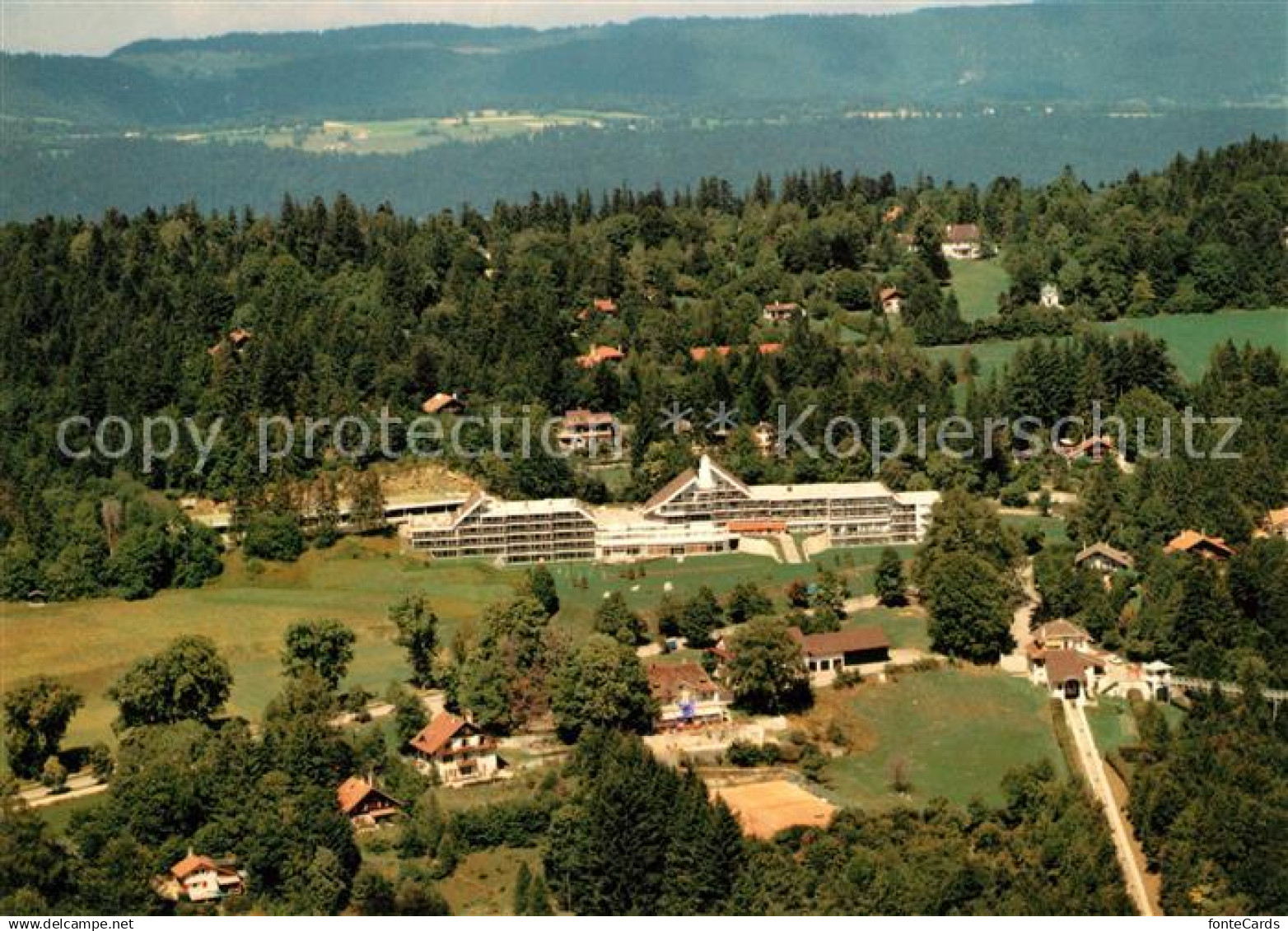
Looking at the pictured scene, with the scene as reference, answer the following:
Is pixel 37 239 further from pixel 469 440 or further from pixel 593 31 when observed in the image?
pixel 593 31

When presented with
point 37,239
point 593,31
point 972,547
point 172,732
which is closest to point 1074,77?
point 593,31

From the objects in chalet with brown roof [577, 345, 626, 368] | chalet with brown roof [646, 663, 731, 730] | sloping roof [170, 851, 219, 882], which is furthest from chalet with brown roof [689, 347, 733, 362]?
sloping roof [170, 851, 219, 882]

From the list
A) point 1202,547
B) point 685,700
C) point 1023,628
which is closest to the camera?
point 685,700

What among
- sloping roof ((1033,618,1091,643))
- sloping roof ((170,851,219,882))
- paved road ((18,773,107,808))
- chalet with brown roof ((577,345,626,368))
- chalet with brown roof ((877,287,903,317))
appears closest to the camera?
sloping roof ((170,851,219,882))

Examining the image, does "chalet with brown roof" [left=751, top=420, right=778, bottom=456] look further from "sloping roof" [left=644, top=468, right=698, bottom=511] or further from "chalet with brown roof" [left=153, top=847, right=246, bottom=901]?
"chalet with brown roof" [left=153, top=847, right=246, bottom=901]

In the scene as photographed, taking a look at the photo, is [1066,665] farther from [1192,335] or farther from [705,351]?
[1192,335]

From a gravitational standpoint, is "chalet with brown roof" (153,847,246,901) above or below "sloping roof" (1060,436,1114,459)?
below

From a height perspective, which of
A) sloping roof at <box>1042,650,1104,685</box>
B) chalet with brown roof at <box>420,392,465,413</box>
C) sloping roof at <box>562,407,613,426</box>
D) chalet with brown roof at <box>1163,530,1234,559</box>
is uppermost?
chalet with brown roof at <box>420,392,465,413</box>

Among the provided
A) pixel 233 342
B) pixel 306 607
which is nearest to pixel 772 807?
pixel 306 607
